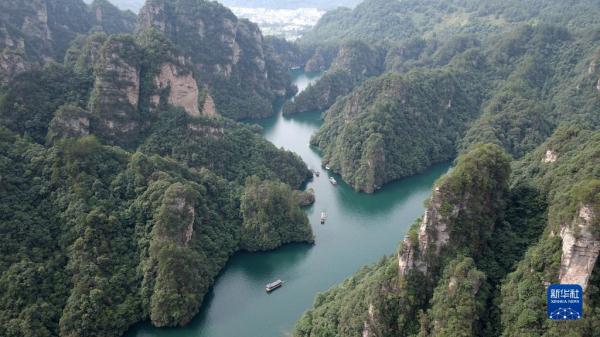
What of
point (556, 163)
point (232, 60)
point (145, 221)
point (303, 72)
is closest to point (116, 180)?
point (145, 221)

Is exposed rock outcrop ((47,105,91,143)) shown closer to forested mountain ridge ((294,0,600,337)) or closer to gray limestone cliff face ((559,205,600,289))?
forested mountain ridge ((294,0,600,337))

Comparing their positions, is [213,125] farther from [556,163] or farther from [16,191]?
[556,163]

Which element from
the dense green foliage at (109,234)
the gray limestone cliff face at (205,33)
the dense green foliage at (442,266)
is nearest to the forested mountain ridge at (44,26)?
the dense green foliage at (109,234)

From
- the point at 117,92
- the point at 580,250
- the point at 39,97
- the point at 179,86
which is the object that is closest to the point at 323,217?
the point at 179,86

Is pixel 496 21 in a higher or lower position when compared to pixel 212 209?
higher

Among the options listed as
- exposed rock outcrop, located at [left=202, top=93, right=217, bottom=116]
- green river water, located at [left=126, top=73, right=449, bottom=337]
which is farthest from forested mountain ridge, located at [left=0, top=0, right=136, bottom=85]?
green river water, located at [left=126, top=73, right=449, bottom=337]
